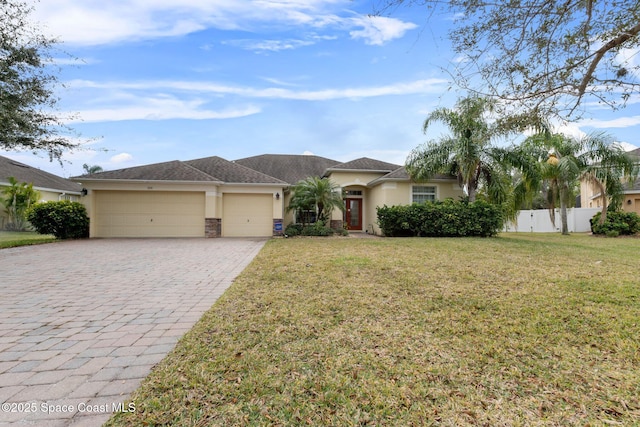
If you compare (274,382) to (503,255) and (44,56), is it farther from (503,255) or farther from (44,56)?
(44,56)

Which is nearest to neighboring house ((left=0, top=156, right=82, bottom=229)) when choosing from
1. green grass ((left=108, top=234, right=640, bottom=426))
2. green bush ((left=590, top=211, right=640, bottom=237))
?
green grass ((left=108, top=234, right=640, bottom=426))

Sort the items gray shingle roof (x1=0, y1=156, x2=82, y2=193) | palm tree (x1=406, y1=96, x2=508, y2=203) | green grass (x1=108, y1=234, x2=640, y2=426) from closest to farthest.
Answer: green grass (x1=108, y1=234, x2=640, y2=426) → palm tree (x1=406, y1=96, x2=508, y2=203) → gray shingle roof (x1=0, y1=156, x2=82, y2=193)

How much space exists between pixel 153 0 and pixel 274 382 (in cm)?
950

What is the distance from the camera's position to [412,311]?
13.5 feet

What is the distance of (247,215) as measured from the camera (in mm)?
16469

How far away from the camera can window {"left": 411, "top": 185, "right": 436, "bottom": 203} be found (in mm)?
16766

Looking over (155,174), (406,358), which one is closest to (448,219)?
(406,358)

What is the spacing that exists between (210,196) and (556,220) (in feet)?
75.8

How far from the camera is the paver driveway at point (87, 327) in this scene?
7.22 feet

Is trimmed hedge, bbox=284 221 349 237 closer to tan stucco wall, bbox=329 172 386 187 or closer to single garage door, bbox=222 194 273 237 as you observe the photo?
single garage door, bbox=222 194 273 237

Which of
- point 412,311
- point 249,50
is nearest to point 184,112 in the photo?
point 249,50

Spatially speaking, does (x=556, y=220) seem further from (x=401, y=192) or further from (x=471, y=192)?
(x=401, y=192)

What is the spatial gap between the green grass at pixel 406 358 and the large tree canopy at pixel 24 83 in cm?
1165

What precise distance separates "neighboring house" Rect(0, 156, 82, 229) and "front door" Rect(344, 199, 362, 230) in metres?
Answer: 17.6
